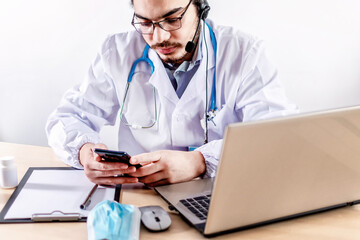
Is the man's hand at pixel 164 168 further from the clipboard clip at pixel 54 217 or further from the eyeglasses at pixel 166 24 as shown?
the eyeglasses at pixel 166 24

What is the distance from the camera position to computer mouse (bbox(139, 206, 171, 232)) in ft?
3.18

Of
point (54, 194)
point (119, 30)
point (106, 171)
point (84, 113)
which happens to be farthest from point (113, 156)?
point (119, 30)

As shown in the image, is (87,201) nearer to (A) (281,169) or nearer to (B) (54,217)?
(B) (54,217)

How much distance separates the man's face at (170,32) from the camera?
1.45 m

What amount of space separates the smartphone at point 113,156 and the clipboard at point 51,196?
10 cm

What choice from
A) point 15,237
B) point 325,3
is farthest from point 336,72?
point 15,237

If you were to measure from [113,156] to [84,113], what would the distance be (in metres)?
0.56

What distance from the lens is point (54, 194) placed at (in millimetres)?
1160

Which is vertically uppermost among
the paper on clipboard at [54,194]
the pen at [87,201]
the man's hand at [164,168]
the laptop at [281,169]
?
the laptop at [281,169]

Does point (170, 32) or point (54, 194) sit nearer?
point (54, 194)

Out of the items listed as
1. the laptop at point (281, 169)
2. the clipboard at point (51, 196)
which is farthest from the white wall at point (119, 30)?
the laptop at point (281, 169)

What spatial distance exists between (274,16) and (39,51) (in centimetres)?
137

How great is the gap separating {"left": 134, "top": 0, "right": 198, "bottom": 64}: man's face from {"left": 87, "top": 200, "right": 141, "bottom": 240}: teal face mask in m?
0.73

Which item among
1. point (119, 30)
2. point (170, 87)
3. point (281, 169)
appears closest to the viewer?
point (281, 169)
